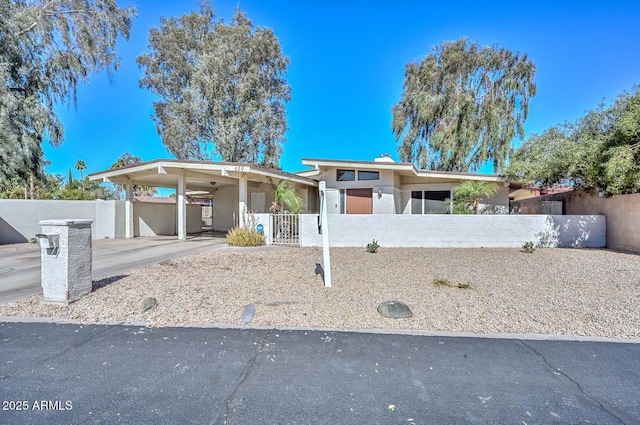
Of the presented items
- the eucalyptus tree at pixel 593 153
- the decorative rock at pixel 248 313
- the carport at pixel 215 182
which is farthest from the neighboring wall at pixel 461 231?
the decorative rock at pixel 248 313

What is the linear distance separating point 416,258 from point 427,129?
16128mm

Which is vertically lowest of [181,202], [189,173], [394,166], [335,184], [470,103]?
[181,202]

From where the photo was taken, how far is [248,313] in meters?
4.41

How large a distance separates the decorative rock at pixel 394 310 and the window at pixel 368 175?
1116cm

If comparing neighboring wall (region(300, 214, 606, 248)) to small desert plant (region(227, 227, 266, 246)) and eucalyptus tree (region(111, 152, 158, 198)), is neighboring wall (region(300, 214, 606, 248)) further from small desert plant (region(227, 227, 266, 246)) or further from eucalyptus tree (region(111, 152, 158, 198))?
eucalyptus tree (region(111, 152, 158, 198))

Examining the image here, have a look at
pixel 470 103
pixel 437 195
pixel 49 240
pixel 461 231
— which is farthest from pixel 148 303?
pixel 470 103

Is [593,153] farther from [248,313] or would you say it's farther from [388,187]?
[248,313]

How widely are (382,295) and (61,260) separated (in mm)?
5100

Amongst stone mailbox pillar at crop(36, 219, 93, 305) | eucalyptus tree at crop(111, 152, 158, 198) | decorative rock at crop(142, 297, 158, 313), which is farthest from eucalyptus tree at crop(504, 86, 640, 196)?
eucalyptus tree at crop(111, 152, 158, 198)

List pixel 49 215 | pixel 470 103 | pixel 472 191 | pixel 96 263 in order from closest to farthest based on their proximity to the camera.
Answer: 1. pixel 96 263
2. pixel 472 191
3. pixel 49 215
4. pixel 470 103

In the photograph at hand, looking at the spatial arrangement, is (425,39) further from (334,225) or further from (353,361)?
(353,361)

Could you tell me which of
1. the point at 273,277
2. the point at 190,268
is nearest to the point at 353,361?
the point at 273,277

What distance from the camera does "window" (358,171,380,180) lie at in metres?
15.2

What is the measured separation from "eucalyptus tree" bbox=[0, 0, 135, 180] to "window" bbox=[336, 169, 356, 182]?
43.6ft
